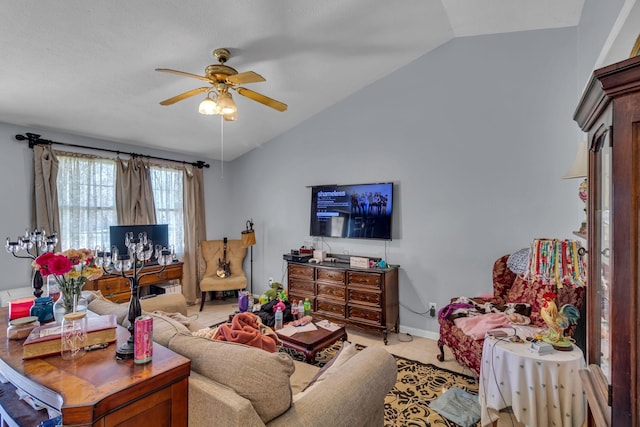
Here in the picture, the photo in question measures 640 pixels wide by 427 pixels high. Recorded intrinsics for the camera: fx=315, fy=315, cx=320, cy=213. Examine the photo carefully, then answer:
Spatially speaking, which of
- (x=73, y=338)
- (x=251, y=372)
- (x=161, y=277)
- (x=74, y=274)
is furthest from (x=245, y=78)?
(x=161, y=277)

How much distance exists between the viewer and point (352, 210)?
3949mm

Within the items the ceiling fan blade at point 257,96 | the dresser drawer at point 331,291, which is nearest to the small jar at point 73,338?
the ceiling fan blade at point 257,96

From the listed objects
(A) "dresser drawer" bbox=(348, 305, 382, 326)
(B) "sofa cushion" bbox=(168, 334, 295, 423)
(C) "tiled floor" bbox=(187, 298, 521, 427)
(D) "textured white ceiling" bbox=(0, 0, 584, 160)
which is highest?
(D) "textured white ceiling" bbox=(0, 0, 584, 160)

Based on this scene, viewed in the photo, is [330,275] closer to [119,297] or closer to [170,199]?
[119,297]

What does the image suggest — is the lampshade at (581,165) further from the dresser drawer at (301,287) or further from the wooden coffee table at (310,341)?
the dresser drawer at (301,287)

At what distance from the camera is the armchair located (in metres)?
4.62

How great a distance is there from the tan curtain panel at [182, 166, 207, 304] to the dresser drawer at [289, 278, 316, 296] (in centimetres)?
177

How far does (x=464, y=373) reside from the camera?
8.87ft

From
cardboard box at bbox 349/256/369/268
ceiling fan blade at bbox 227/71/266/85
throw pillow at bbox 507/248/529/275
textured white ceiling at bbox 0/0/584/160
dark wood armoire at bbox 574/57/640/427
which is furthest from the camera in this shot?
cardboard box at bbox 349/256/369/268

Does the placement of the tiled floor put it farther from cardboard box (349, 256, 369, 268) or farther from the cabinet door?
the cabinet door

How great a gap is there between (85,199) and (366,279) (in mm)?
3534

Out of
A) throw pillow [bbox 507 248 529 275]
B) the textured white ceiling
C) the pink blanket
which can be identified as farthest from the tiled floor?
the textured white ceiling

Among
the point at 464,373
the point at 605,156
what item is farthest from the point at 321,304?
the point at 605,156

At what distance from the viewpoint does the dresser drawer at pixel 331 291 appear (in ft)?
12.0
